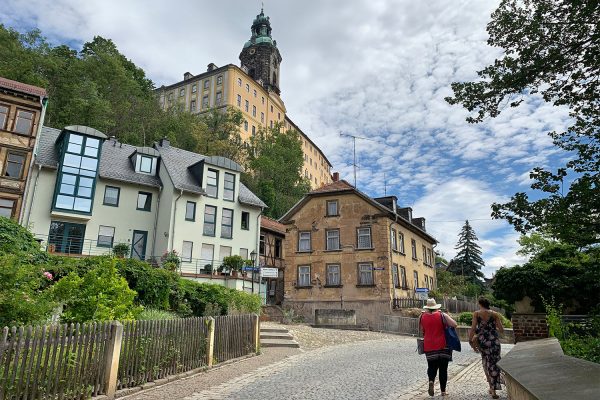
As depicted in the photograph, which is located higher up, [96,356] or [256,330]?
[256,330]

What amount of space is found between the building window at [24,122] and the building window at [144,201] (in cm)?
801

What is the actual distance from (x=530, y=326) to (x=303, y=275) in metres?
22.4

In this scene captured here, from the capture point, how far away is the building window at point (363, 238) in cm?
3111

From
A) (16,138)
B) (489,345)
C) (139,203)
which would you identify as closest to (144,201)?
(139,203)

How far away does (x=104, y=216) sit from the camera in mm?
28766

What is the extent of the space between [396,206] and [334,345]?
19.4 m

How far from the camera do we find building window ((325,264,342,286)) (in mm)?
31328

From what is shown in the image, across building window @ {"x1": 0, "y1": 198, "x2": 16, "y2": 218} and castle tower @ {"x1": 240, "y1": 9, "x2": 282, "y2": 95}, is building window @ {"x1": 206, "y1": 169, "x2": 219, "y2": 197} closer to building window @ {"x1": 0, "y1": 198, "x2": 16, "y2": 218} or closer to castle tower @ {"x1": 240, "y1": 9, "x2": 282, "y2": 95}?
building window @ {"x1": 0, "y1": 198, "x2": 16, "y2": 218}

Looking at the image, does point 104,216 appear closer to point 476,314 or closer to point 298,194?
point 476,314

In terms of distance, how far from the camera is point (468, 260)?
2539 inches

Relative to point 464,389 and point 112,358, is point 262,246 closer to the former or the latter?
point 112,358

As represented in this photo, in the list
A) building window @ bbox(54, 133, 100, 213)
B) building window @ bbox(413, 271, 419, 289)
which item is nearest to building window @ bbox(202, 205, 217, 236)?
building window @ bbox(54, 133, 100, 213)

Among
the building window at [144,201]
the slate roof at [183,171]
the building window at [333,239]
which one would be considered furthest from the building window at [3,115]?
the building window at [333,239]

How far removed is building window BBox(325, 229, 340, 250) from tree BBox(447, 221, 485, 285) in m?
38.5
